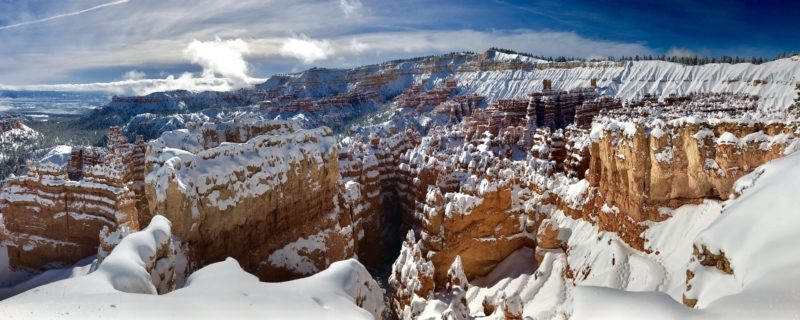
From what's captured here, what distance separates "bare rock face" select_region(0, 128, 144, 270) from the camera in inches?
984

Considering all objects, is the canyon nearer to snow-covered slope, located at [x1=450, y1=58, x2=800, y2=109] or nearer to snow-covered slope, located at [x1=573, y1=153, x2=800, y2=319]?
snow-covered slope, located at [x1=573, y1=153, x2=800, y2=319]

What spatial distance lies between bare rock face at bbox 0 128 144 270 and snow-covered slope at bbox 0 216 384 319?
1356cm

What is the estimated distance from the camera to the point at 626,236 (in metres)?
23.5

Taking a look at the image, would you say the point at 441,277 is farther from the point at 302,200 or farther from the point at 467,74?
the point at 467,74

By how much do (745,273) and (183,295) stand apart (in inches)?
387

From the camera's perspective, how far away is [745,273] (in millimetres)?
7688

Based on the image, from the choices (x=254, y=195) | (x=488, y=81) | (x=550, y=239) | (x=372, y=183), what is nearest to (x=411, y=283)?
(x=550, y=239)

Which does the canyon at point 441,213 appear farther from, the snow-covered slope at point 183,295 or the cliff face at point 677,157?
the snow-covered slope at point 183,295

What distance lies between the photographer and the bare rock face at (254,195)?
53.1ft

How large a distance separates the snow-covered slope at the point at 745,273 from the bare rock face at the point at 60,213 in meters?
23.4

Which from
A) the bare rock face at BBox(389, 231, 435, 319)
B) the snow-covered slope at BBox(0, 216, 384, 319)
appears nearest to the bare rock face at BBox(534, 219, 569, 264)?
the bare rock face at BBox(389, 231, 435, 319)

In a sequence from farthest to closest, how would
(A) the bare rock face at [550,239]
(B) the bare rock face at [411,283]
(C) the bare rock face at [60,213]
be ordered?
1. (A) the bare rock face at [550,239]
2. (C) the bare rock face at [60,213]
3. (B) the bare rock face at [411,283]

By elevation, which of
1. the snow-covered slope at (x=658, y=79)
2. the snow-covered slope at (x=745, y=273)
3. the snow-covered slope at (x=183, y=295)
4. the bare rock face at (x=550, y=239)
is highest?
the snow-covered slope at (x=658, y=79)

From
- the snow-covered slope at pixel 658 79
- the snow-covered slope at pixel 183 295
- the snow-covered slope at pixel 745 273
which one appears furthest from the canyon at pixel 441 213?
the snow-covered slope at pixel 658 79
